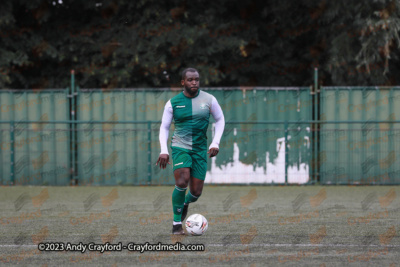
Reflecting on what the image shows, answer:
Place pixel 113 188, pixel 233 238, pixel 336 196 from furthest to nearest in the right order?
pixel 113 188 → pixel 336 196 → pixel 233 238

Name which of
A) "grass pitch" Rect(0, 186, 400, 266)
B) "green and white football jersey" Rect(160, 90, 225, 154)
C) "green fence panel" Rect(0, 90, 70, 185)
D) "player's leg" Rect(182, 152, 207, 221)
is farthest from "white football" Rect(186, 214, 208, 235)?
"green fence panel" Rect(0, 90, 70, 185)

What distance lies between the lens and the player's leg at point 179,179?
7.96 metres

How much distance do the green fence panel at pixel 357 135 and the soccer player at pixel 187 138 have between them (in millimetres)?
8749

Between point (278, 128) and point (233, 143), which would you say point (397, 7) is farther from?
point (233, 143)

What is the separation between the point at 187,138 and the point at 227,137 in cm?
842

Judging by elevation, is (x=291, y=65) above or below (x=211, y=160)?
above

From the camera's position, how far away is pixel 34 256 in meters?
6.56

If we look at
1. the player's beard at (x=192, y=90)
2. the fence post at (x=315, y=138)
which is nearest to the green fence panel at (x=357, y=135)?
the fence post at (x=315, y=138)

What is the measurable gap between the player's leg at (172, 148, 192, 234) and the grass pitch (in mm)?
306

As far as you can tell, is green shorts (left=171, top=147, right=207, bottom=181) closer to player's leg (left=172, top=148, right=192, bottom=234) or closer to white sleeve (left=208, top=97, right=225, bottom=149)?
player's leg (left=172, top=148, right=192, bottom=234)

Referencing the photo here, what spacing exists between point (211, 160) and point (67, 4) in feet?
23.7

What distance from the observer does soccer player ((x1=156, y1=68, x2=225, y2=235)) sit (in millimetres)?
7965

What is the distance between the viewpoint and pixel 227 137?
647 inches

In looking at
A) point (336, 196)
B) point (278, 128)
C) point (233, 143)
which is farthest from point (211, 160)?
point (336, 196)
